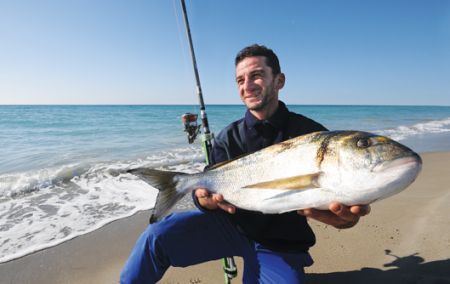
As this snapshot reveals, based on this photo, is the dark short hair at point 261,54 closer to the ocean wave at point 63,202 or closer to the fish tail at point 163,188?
the fish tail at point 163,188

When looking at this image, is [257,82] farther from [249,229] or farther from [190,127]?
[190,127]

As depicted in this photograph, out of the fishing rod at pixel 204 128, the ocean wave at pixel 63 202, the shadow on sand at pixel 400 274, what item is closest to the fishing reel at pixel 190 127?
the fishing rod at pixel 204 128

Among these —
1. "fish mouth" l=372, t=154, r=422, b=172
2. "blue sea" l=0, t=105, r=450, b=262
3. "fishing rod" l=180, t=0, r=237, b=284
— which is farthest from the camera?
"blue sea" l=0, t=105, r=450, b=262

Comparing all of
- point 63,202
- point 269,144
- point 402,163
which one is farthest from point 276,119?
point 63,202

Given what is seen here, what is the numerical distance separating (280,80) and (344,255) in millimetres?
2115

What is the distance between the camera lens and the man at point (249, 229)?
2.49 meters

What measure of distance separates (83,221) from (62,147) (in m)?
9.47

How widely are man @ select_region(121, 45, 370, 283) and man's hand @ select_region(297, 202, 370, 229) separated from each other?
419 millimetres

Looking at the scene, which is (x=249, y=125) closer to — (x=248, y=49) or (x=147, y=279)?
(x=248, y=49)

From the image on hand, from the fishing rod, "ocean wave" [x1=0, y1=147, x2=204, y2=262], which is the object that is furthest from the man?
"ocean wave" [x1=0, y1=147, x2=204, y2=262]

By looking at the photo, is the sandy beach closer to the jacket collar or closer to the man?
the man

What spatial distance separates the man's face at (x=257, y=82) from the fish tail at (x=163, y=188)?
102 cm

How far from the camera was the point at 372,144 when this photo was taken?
63.8 inches

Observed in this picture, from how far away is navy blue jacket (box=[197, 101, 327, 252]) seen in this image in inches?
99.7
